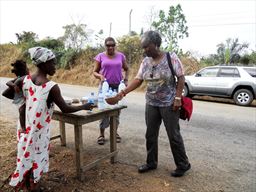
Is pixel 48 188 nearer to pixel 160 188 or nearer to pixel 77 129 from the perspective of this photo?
pixel 77 129

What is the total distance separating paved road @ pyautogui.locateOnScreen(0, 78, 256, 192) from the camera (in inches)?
147

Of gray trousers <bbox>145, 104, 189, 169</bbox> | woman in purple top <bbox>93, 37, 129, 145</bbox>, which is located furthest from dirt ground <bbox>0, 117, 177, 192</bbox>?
woman in purple top <bbox>93, 37, 129, 145</bbox>

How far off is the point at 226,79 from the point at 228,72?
34cm

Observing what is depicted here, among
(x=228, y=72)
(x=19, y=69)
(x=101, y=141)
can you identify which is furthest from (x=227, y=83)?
(x=19, y=69)

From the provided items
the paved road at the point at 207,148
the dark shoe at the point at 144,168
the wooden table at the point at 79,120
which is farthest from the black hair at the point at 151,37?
the paved road at the point at 207,148

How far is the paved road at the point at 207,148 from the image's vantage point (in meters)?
3.72

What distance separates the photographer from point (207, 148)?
508 centimetres

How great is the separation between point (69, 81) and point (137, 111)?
38.9 feet

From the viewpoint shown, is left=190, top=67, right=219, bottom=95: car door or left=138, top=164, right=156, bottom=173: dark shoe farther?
left=190, top=67, right=219, bottom=95: car door

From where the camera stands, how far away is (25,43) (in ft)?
87.5

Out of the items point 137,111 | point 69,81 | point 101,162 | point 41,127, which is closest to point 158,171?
point 101,162

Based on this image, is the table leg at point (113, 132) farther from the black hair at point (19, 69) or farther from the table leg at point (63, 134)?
the black hair at point (19, 69)

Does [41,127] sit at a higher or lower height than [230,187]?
higher

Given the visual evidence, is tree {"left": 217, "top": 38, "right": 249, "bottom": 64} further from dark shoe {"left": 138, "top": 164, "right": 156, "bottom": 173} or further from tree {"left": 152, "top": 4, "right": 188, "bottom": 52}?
dark shoe {"left": 138, "top": 164, "right": 156, "bottom": 173}
